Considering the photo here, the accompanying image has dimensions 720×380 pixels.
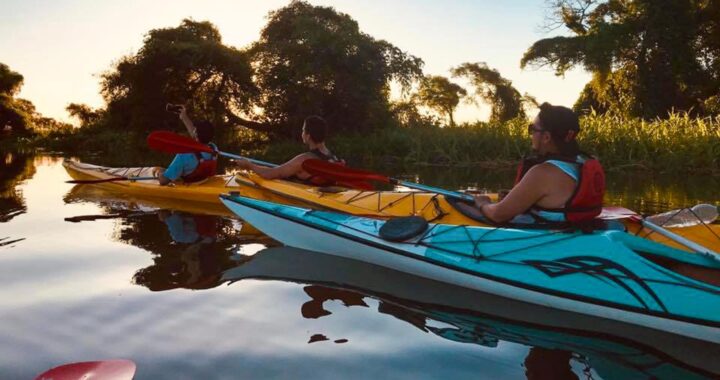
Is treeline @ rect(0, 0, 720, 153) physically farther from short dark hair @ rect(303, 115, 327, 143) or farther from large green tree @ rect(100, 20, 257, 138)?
short dark hair @ rect(303, 115, 327, 143)

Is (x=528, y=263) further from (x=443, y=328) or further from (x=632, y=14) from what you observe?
(x=632, y=14)

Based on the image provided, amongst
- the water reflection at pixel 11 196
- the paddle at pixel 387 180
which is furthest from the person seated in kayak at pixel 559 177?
the water reflection at pixel 11 196

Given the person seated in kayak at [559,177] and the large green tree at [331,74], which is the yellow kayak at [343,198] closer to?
the person seated in kayak at [559,177]

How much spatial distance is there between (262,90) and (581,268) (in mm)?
20512

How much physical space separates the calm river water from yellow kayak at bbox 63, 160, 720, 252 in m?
0.66

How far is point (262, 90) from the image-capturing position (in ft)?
74.6

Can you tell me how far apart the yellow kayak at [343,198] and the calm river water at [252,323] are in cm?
66

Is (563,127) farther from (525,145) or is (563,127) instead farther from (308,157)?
(525,145)

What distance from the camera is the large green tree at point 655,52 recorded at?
23672 millimetres

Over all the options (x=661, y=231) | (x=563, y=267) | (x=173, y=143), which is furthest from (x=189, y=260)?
(x=661, y=231)

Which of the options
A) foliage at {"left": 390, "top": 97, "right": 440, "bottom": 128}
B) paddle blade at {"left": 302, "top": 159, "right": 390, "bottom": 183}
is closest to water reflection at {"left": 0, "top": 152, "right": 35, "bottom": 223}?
paddle blade at {"left": 302, "top": 159, "right": 390, "bottom": 183}

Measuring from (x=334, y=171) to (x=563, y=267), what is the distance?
2680 mm

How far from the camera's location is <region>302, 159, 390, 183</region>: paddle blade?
5391 mm

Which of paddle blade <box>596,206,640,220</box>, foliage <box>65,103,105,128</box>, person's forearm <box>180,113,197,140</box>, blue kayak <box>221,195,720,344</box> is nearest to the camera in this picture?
blue kayak <box>221,195,720,344</box>
